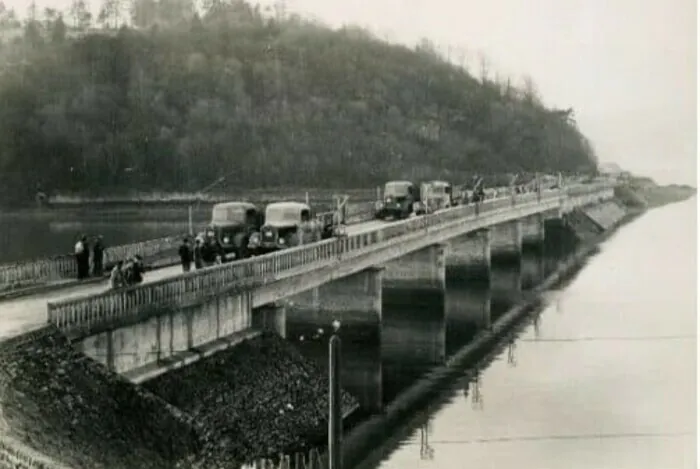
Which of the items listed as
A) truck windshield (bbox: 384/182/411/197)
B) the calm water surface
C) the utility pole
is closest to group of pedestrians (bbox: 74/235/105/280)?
the calm water surface

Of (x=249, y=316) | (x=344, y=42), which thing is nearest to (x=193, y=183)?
(x=249, y=316)

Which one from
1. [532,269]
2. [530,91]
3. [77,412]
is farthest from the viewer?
[532,269]

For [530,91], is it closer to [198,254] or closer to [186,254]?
[198,254]

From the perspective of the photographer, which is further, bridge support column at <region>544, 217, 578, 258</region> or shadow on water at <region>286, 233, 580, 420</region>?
bridge support column at <region>544, 217, 578, 258</region>

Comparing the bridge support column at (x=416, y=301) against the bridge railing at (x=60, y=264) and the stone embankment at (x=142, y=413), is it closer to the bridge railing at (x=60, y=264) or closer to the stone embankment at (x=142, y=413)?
the bridge railing at (x=60, y=264)

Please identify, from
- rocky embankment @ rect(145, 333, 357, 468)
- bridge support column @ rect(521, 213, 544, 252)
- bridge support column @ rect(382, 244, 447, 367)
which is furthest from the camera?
bridge support column @ rect(521, 213, 544, 252)

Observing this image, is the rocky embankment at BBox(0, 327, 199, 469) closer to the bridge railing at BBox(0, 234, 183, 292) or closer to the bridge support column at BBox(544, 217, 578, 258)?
the bridge railing at BBox(0, 234, 183, 292)

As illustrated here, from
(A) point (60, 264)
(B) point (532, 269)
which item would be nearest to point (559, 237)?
(B) point (532, 269)
